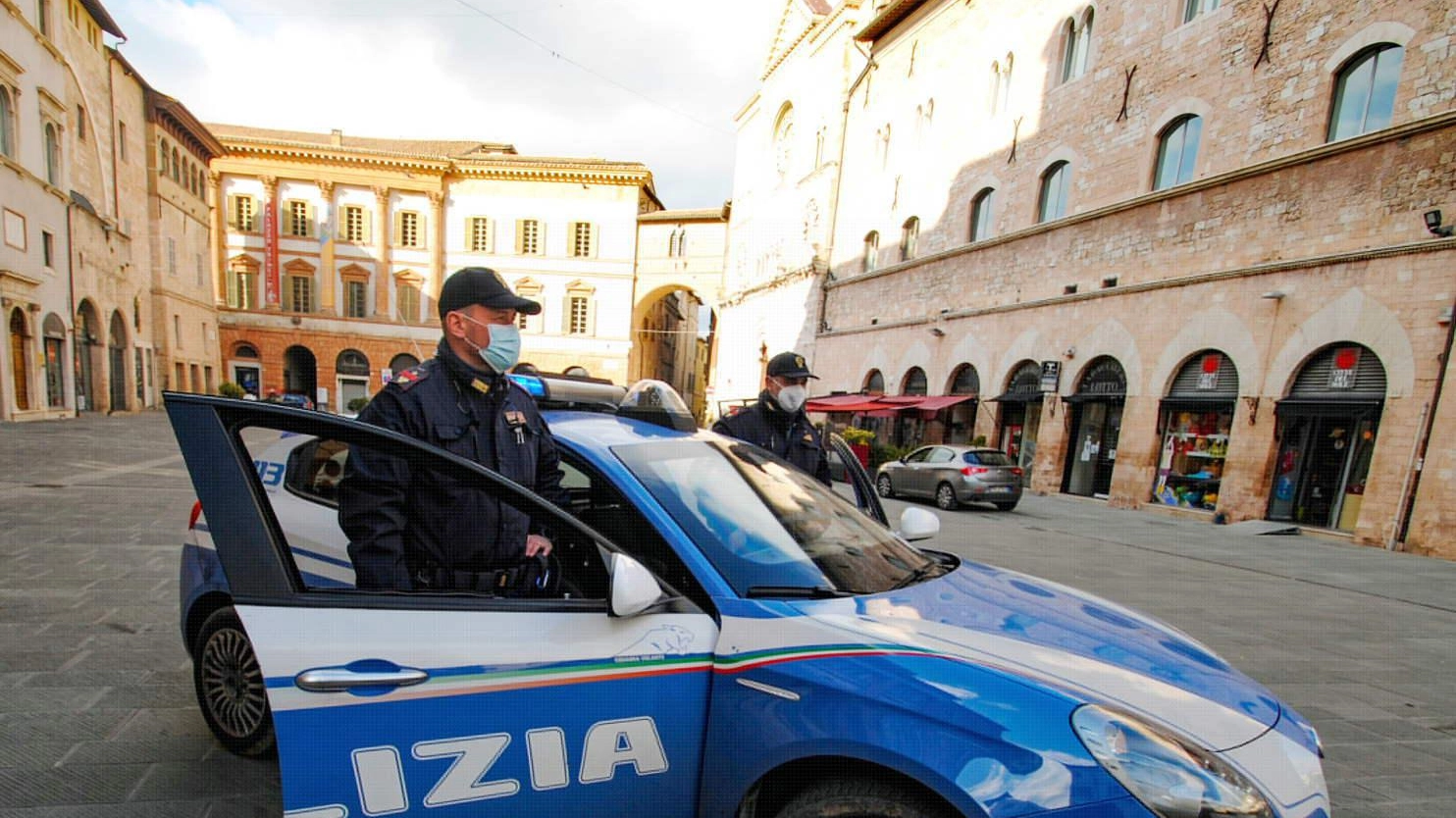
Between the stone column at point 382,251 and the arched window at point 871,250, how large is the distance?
89.8 ft

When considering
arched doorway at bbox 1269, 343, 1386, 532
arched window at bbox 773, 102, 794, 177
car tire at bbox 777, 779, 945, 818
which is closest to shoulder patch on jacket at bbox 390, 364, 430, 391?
car tire at bbox 777, 779, 945, 818

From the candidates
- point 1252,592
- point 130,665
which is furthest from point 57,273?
point 1252,592

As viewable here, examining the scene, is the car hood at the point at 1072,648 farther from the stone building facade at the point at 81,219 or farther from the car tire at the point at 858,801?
the stone building facade at the point at 81,219

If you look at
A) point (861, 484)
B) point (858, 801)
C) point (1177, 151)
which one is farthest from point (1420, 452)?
point (858, 801)

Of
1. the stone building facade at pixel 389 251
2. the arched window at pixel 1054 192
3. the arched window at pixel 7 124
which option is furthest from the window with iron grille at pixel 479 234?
the arched window at pixel 1054 192

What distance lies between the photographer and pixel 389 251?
35.2m

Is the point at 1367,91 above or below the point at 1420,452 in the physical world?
above

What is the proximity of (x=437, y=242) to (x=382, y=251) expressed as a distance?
307 centimetres

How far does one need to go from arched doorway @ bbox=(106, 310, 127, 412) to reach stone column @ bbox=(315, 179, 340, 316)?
1101 centimetres

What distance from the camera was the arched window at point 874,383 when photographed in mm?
22930

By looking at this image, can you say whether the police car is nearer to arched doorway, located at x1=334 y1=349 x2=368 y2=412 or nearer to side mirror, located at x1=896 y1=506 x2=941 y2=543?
side mirror, located at x1=896 y1=506 x2=941 y2=543

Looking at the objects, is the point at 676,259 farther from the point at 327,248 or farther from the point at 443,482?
the point at 443,482

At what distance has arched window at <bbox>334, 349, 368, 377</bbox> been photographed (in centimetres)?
3512

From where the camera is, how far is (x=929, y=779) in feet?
4.50
